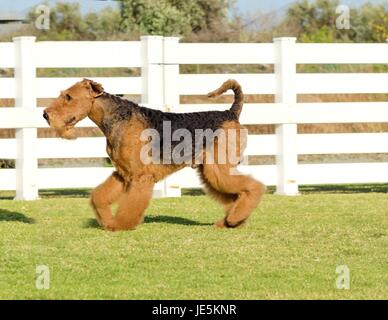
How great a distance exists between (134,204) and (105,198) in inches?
13.1

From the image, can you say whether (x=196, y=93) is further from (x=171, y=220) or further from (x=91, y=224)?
(x=91, y=224)

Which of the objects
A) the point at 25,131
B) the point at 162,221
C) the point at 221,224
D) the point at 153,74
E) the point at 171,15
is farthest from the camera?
the point at 171,15

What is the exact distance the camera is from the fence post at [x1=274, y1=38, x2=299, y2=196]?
1356 cm

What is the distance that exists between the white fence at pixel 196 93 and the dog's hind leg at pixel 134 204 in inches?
143

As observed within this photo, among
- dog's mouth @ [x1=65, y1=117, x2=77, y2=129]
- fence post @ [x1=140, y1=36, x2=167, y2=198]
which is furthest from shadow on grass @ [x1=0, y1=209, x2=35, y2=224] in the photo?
fence post @ [x1=140, y1=36, x2=167, y2=198]

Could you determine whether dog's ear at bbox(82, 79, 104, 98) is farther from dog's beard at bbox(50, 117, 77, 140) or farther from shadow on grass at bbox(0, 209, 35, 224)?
shadow on grass at bbox(0, 209, 35, 224)

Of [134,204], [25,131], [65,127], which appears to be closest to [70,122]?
[65,127]

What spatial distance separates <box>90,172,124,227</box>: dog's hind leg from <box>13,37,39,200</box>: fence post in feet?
11.4

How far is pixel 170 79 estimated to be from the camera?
526 inches

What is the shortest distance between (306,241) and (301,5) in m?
23.6

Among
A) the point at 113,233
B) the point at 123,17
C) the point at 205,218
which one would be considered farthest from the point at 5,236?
the point at 123,17

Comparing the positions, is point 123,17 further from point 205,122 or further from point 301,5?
point 205,122

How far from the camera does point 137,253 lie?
847 centimetres

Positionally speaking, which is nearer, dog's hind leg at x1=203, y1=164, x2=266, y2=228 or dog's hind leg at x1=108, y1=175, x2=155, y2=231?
dog's hind leg at x1=108, y1=175, x2=155, y2=231
